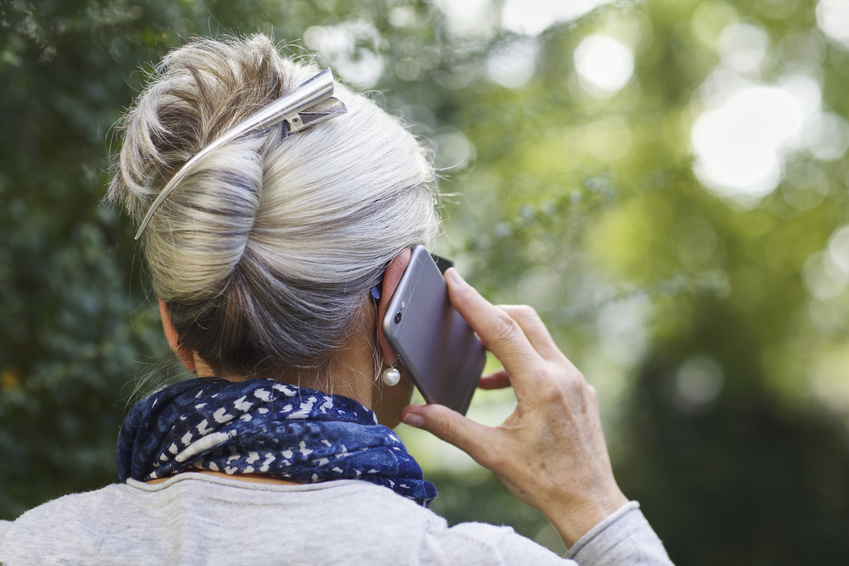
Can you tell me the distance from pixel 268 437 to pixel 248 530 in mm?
132

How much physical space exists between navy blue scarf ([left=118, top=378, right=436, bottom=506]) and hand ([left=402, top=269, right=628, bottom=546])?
0.26m

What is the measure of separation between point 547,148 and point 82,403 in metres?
4.50

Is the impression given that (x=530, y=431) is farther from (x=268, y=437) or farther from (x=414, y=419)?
(x=268, y=437)

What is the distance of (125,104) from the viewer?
1612mm

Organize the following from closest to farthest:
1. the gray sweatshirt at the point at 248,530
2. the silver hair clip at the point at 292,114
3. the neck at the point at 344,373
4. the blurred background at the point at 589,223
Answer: the gray sweatshirt at the point at 248,530
the silver hair clip at the point at 292,114
the neck at the point at 344,373
the blurred background at the point at 589,223

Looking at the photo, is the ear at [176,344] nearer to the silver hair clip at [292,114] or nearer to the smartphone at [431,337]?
the silver hair clip at [292,114]

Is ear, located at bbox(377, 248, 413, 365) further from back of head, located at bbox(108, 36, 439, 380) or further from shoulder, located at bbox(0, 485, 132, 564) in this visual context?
shoulder, located at bbox(0, 485, 132, 564)

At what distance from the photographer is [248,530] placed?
0.87 metres

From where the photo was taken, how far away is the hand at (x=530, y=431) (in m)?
1.26

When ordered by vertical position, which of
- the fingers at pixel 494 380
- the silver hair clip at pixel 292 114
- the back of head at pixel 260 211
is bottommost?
the fingers at pixel 494 380

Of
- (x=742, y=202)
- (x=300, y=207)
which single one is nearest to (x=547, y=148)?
(x=742, y=202)

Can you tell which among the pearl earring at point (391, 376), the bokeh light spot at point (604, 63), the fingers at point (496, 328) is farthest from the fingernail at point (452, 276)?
the bokeh light spot at point (604, 63)

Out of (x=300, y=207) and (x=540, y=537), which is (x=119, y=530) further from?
(x=540, y=537)

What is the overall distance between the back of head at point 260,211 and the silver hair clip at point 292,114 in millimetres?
12
